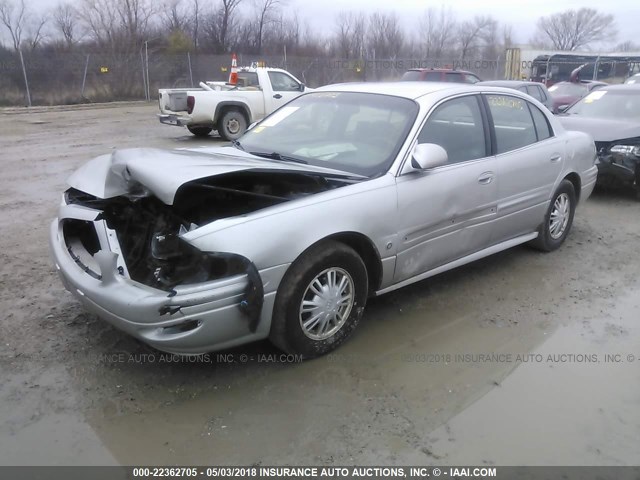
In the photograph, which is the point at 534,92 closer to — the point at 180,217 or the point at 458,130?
the point at 458,130

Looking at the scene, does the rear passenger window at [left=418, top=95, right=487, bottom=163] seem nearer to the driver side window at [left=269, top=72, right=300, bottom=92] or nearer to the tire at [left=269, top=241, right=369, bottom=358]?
the tire at [left=269, top=241, right=369, bottom=358]

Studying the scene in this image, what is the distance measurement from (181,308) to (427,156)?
1851 millimetres

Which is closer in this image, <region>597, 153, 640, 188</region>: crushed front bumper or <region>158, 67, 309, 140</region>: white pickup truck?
<region>597, 153, 640, 188</region>: crushed front bumper

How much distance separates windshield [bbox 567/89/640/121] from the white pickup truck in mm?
6777

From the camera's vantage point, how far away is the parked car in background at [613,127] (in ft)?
23.6

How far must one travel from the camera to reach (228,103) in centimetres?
1296

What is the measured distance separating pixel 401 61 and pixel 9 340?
34020mm

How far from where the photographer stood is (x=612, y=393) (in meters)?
3.18

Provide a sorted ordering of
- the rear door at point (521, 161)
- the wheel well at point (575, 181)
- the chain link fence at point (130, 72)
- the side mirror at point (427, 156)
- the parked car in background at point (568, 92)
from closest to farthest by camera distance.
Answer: the side mirror at point (427, 156), the rear door at point (521, 161), the wheel well at point (575, 181), the parked car in background at point (568, 92), the chain link fence at point (130, 72)

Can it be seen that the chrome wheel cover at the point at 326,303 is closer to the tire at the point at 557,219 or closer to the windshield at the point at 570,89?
the tire at the point at 557,219

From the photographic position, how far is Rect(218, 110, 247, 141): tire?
42.8 ft

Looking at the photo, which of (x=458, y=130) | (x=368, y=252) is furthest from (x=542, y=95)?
(x=368, y=252)

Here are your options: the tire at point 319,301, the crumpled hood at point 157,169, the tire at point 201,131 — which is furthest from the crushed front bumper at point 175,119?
the tire at point 319,301

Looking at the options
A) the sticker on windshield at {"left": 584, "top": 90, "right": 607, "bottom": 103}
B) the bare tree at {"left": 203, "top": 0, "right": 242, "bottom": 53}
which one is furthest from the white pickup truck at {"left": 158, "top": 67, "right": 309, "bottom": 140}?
the bare tree at {"left": 203, "top": 0, "right": 242, "bottom": 53}
